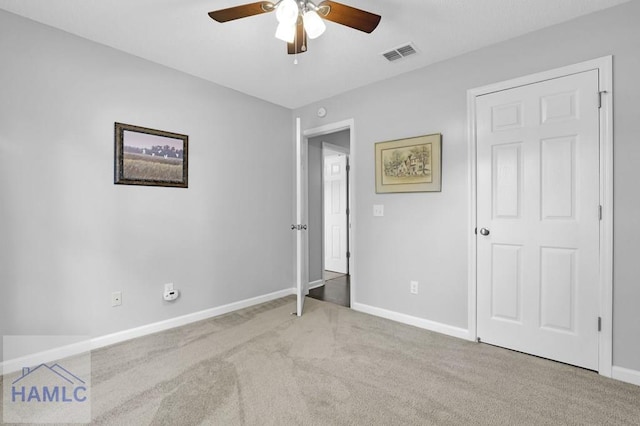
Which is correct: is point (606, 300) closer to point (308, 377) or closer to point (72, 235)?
point (308, 377)

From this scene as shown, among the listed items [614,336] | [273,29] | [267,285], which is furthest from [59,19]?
[614,336]

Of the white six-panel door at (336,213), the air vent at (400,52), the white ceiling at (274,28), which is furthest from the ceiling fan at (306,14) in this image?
the white six-panel door at (336,213)

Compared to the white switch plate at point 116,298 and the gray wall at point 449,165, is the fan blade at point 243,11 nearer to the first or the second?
the gray wall at point 449,165

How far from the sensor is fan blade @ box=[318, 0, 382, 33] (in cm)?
165

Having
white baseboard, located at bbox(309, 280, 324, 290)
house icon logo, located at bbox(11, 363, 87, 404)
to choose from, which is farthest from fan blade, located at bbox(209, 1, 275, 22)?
white baseboard, located at bbox(309, 280, 324, 290)

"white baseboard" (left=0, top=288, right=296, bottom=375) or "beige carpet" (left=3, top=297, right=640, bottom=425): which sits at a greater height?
"white baseboard" (left=0, top=288, right=296, bottom=375)

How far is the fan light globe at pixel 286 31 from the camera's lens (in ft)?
5.67

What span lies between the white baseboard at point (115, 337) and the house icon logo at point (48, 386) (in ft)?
0.20

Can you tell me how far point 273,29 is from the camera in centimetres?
230

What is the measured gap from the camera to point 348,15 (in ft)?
5.60

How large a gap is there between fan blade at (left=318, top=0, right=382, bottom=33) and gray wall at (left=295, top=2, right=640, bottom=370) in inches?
52.6

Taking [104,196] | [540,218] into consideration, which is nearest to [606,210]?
[540,218]

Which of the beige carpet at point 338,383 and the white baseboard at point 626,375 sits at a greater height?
the white baseboard at point 626,375

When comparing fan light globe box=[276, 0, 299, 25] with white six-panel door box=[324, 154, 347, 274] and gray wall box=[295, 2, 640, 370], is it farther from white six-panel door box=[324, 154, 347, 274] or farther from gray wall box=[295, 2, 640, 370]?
white six-panel door box=[324, 154, 347, 274]
